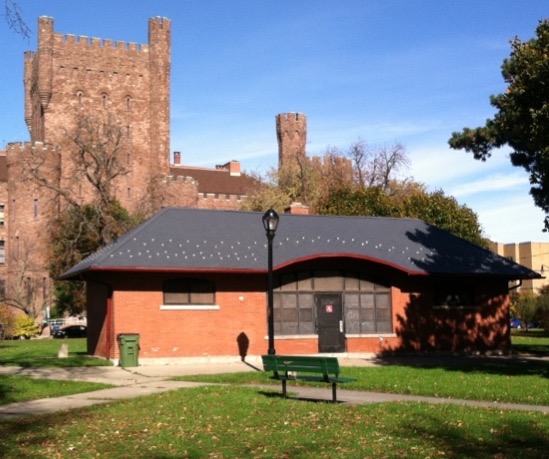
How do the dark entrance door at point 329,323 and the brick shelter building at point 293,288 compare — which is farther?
the dark entrance door at point 329,323

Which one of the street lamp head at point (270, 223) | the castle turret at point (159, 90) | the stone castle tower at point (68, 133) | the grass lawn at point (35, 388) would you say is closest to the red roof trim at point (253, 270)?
the street lamp head at point (270, 223)

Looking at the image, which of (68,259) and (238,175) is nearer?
(68,259)

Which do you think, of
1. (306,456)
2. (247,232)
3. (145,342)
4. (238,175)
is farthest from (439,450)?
(238,175)

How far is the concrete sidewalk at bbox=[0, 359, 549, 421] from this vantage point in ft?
47.8

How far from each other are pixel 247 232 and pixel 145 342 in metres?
5.96

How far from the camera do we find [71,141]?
242 ft

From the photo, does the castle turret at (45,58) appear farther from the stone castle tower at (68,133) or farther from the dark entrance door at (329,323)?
the dark entrance door at (329,323)

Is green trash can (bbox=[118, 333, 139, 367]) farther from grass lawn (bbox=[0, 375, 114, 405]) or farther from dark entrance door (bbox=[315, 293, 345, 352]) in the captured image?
dark entrance door (bbox=[315, 293, 345, 352])

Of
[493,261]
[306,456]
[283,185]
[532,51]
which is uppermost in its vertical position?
[283,185]

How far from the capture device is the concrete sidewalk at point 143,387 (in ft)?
47.8

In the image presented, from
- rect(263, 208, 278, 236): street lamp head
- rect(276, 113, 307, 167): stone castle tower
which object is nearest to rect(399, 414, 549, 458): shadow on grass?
rect(263, 208, 278, 236): street lamp head

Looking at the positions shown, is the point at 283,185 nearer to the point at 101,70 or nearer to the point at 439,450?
the point at 101,70

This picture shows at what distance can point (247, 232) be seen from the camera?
29.4 metres

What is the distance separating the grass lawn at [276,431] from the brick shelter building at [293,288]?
38.5 feet
